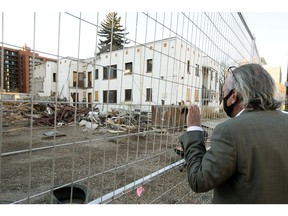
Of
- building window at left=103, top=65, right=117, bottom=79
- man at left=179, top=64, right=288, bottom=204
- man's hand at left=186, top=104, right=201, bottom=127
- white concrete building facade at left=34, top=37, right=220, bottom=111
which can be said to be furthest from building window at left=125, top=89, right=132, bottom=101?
man at left=179, top=64, right=288, bottom=204

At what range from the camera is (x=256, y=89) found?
1.16 meters

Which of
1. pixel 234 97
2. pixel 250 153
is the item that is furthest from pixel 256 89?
pixel 250 153

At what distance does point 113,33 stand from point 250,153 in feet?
3.77

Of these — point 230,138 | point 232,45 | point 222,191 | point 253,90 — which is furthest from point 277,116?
point 232,45

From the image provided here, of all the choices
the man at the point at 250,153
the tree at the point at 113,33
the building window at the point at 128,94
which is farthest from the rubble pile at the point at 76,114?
the man at the point at 250,153

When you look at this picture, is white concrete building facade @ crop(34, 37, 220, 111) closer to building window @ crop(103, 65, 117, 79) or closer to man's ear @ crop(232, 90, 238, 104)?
building window @ crop(103, 65, 117, 79)

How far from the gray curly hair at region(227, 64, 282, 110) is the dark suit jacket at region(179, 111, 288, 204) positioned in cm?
6

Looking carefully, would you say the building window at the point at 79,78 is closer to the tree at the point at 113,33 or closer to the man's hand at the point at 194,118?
the tree at the point at 113,33

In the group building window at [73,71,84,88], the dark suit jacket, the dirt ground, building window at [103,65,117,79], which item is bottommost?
the dirt ground

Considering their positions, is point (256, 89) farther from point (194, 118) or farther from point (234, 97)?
point (194, 118)

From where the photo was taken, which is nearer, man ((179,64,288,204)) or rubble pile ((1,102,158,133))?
man ((179,64,288,204))

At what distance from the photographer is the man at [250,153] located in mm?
1021

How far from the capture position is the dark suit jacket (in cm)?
102
